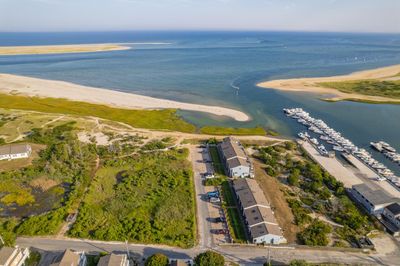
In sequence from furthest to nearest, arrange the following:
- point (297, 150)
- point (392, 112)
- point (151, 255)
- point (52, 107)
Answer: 1. point (52, 107)
2. point (392, 112)
3. point (297, 150)
4. point (151, 255)

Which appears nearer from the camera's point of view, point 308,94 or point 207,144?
point 207,144

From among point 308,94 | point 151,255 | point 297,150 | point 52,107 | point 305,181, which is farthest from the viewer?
point 308,94

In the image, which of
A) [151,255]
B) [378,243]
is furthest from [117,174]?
[378,243]

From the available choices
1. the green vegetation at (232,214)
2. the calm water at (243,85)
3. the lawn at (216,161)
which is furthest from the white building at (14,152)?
the green vegetation at (232,214)

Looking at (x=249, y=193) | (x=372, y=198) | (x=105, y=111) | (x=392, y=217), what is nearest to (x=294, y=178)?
(x=249, y=193)

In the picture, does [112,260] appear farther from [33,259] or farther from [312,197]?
[312,197]

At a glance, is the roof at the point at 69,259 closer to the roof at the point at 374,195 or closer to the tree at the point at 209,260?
the tree at the point at 209,260

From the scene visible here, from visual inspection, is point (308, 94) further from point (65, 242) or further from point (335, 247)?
point (65, 242)
